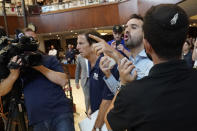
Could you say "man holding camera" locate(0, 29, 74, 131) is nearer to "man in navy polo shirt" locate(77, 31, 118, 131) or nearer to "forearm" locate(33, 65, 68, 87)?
"forearm" locate(33, 65, 68, 87)

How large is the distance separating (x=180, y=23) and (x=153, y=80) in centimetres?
25

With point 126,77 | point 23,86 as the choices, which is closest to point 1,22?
point 23,86

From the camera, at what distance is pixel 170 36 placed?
0.81 metres

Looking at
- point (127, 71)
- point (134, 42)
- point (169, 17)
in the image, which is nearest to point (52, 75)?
point (134, 42)

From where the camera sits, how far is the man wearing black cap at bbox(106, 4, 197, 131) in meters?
0.78

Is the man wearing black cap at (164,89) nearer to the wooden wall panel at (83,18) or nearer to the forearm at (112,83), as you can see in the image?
the forearm at (112,83)

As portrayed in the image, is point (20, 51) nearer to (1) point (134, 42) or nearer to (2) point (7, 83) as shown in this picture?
(2) point (7, 83)

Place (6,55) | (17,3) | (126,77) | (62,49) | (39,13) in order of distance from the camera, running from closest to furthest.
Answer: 1. (126,77)
2. (6,55)
3. (39,13)
4. (17,3)
5. (62,49)

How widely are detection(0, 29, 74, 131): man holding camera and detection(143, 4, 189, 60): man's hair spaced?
3.60ft

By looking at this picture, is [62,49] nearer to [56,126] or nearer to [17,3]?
[17,3]

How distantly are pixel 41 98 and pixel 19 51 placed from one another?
0.43 metres

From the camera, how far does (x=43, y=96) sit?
1.72 metres

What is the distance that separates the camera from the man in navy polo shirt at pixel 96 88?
1569mm

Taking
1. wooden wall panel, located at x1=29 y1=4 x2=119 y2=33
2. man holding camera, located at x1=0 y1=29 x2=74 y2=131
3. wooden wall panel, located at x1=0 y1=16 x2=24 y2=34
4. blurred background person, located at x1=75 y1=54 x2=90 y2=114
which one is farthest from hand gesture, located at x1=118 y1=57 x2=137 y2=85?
wooden wall panel, located at x1=0 y1=16 x2=24 y2=34
